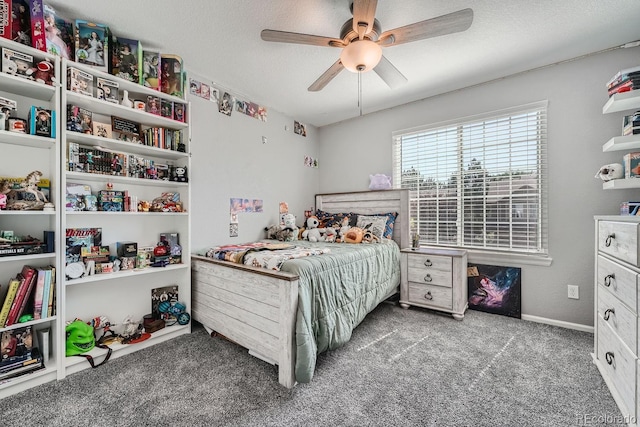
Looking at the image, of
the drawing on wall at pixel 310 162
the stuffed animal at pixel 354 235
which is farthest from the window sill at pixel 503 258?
the drawing on wall at pixel 310 162

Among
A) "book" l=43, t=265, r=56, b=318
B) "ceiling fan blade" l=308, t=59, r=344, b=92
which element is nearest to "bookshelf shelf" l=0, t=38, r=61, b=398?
"book" l=43, t=265, r=56, b=318

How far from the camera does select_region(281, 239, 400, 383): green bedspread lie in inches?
61.6

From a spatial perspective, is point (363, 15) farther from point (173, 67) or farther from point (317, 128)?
point (317, 128)

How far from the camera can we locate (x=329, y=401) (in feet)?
4.77

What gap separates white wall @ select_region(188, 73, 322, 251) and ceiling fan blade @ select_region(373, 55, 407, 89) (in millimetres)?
1700

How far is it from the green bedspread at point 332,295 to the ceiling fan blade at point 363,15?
1.46 metres

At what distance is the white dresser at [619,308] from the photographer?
129 cm

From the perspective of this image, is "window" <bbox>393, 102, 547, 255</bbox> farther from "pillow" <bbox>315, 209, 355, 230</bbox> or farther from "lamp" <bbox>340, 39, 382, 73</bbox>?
"lamp" <bbox>340, 39, 382, 73</bbox>

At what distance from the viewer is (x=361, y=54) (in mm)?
1619

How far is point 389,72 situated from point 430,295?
2.12 m

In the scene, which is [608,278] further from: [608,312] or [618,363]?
[618,363]

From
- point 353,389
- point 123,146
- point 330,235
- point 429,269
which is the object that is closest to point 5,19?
point 123,146

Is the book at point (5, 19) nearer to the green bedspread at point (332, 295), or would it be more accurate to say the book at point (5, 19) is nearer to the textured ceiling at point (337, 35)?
the textured ceiling at point (337, 35)

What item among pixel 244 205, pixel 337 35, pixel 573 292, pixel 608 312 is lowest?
pixel 573 292
